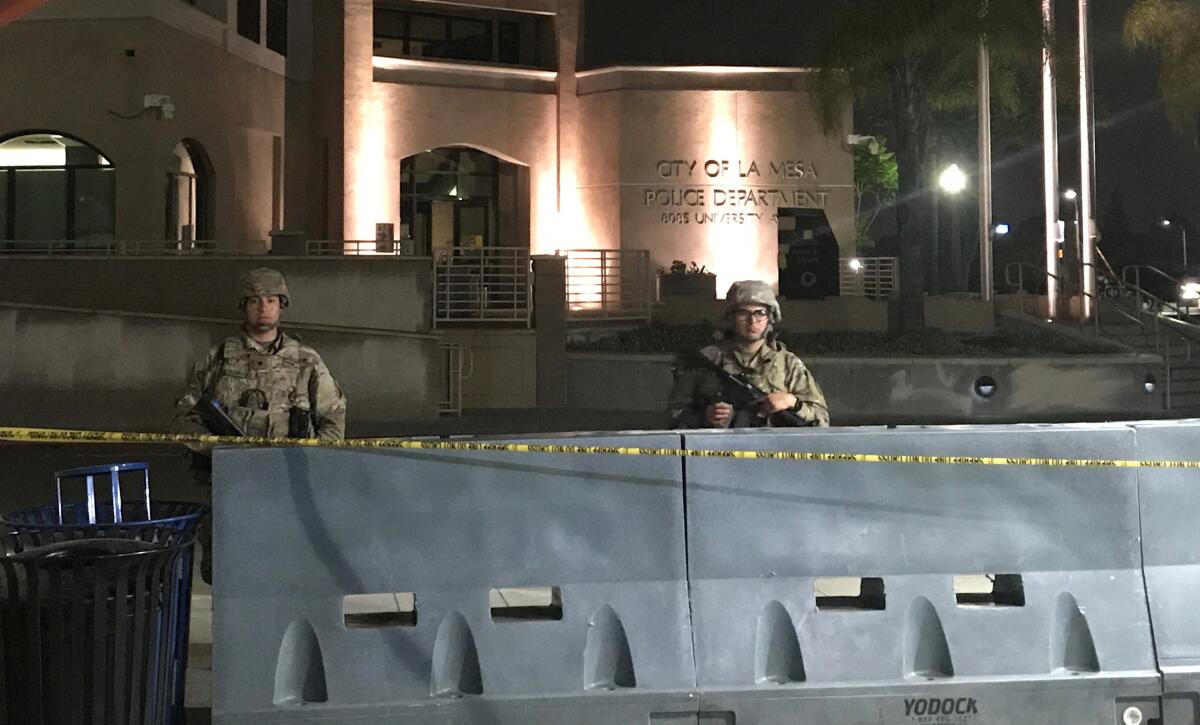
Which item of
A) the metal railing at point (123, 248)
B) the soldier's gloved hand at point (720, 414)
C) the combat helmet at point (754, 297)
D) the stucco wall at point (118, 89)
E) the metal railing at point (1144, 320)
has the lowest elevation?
the soldier's gloved hand at point (720, 414)

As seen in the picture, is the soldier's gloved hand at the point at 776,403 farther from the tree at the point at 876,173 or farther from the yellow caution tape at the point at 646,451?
the tree at the point at 876,173

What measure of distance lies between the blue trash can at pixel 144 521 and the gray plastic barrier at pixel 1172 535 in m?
3.71

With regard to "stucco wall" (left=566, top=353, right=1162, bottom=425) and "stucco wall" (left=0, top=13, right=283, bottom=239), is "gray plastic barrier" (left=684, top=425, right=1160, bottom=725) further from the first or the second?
"stucco wall" (left=0, top=13, right=283, bottom=239)

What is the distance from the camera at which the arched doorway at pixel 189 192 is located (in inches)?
955

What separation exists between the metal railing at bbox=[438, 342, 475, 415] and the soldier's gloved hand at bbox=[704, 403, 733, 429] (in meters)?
12.7

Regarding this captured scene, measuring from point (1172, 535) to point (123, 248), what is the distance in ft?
61.2

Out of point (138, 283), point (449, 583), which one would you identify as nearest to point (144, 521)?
point (449, 583)

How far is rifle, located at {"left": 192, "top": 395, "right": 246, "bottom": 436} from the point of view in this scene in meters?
5.81

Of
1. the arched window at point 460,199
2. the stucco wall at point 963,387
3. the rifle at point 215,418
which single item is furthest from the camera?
the arched window at point 460,199

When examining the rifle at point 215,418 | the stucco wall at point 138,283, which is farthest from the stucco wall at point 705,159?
the rifle at point 215,418

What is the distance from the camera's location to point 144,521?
516cm

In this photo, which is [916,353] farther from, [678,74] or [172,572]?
[172,572]

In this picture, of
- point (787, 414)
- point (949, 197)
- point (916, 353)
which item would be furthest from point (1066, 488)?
point (949, 197)

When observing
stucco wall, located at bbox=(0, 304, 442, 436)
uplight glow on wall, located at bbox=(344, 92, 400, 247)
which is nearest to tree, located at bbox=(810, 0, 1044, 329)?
uplight glow on wall, located at bbox=(344, 92, 400, 247)
